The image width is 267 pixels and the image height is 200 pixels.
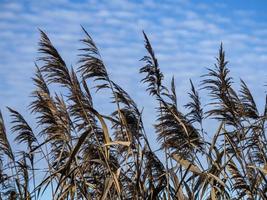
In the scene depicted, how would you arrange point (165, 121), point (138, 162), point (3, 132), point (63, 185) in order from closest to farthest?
point (138, 162) → point (63, 185) → point (165, 121) → point (3, 132)

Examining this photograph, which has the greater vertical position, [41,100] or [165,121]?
[41,100]

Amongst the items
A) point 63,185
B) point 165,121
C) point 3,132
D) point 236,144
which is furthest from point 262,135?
point 3,132

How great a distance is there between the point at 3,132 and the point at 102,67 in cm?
198

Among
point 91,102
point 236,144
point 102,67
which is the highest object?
point 102,67

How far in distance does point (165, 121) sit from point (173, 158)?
66 cm

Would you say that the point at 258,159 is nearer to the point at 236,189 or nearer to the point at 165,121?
the point at 236,189

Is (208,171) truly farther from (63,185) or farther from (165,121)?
(63,185)

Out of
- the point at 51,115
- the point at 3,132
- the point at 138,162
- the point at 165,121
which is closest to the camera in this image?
the point at 138,162

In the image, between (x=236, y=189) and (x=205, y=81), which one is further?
(x=205, y=81)

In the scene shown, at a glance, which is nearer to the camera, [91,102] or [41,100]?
[91,102]

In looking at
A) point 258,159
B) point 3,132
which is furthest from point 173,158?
point 3,132

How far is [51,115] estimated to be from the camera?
5613 millimetres

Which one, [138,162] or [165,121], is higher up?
[165,121]

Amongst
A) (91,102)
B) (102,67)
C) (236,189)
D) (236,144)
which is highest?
(102,67)
